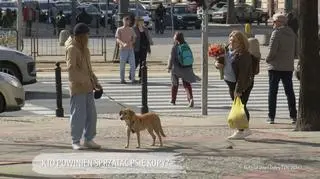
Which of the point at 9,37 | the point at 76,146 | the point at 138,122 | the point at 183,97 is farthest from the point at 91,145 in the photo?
the point at 9,37

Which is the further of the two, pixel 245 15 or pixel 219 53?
pixel 245 15

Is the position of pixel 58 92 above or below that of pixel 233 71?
below

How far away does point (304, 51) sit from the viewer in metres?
12.2

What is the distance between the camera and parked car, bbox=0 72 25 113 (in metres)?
14.7

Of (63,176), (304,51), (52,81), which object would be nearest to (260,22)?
(52,81)

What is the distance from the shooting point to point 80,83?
10.4 metres

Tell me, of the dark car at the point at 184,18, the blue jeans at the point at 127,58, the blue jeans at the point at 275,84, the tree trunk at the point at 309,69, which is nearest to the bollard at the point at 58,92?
the blue jeans at the point at 275,84

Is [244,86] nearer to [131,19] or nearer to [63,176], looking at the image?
[63,176]

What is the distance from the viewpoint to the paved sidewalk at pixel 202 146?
9.01m

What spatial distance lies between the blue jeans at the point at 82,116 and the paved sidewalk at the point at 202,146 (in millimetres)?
259

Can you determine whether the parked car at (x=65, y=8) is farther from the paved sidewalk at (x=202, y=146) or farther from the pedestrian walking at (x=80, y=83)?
the pedestrian walking at (x=80, y=83)

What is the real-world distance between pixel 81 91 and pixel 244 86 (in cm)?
256

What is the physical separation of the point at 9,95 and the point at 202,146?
5.19m

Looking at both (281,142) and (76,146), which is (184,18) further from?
(76,146)
